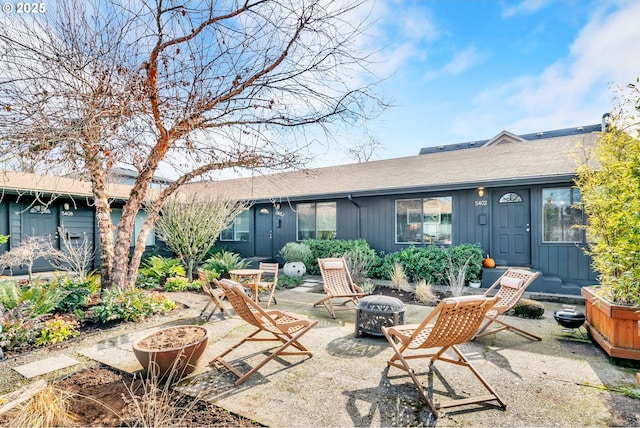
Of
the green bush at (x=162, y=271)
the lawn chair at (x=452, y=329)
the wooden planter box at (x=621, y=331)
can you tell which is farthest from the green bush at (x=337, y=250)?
the lawn chair at (x=452, y=329)

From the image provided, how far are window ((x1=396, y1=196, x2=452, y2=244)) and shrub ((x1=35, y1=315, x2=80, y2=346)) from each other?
7.72 meters

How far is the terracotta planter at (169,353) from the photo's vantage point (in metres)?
2.80

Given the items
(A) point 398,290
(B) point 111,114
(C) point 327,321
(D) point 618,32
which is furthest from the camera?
(A) point 398,290

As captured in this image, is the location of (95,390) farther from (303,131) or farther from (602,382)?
(602,382)

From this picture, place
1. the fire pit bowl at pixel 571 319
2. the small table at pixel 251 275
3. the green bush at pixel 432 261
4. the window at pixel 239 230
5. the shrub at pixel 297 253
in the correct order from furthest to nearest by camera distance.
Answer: the window at pixel 239 230 → the shrub at pixel 297 253 → the green bush at pixel 432 261 → the small table at pixel 251 275 → the fire pit bowl at pixel 571 319

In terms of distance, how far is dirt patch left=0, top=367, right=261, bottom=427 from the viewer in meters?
2.24

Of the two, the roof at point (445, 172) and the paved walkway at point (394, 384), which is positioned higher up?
the roof at point (445, 172)

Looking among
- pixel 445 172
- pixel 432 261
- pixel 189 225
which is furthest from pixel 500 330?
pixel 189 225

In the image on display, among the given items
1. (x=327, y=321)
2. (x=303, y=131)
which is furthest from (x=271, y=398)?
(x=303, y=131)

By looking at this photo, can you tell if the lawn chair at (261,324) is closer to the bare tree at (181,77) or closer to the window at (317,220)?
the bare tree at (181,77)

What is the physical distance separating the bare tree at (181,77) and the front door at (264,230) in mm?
7246

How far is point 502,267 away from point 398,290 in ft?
8.73

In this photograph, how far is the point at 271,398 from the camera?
8.52 feet

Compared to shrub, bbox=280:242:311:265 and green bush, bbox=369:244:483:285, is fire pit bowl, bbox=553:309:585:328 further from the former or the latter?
shrub, bbox=280:242:311:265
